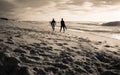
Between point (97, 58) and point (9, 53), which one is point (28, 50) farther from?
point (97, 58)

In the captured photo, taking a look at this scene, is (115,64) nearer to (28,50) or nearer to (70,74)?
(70,74)

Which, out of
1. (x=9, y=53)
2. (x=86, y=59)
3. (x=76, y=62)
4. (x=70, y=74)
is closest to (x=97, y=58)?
(x=86, y=59)

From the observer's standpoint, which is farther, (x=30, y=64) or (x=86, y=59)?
(x=86, y=59)

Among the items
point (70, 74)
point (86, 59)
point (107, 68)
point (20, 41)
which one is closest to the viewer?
point (70, 74)

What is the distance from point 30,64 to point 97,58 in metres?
6.14

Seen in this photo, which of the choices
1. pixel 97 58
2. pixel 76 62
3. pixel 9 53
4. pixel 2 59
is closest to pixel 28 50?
pixel 9 53

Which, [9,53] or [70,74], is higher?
[9,53]

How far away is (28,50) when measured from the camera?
19.8 m

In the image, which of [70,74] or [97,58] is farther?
[97,58]

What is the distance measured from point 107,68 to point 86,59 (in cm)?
212

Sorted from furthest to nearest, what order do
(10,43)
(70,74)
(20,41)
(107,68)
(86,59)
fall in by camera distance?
1. (20,41)
2. (10,43)
3. (86,59)
4. (107,68)
5. (70,74)

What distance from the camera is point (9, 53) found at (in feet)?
59.4

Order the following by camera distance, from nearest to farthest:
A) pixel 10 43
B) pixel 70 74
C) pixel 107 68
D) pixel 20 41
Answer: pixel 70 74
pixel 107 68
pixel 10 43
pixel 20 41

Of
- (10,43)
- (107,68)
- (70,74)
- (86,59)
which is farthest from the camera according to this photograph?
(10,43)
